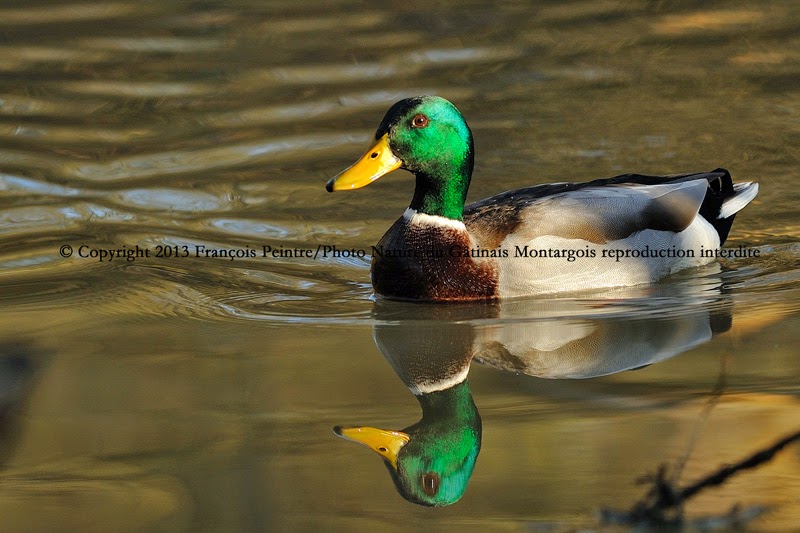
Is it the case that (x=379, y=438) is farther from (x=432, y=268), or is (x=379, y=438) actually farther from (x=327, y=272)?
(x=327, y=272)

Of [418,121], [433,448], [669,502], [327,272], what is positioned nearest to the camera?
[669,502]

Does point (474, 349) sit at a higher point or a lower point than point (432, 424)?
higher

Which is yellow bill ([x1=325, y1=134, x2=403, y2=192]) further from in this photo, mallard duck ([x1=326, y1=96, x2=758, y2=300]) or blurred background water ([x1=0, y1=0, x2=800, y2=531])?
blurred background water ([x1=0, y1=0, x2=800, y2=531])

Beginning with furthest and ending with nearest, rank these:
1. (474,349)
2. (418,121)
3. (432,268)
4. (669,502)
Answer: (432,268) → (418,121) → (474,349) → (669,502)

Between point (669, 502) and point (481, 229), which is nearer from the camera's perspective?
point (669, 502)

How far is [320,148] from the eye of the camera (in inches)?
360

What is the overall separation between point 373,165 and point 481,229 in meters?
0.67

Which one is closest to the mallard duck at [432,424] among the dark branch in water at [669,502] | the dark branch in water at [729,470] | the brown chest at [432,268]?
the brown chest at [432,268]

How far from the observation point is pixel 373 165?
252 inches

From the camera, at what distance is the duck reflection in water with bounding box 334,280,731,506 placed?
426 centimetres

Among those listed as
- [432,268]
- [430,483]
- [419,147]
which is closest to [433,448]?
[430,483]

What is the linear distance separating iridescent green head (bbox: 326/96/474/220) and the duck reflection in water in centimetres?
69

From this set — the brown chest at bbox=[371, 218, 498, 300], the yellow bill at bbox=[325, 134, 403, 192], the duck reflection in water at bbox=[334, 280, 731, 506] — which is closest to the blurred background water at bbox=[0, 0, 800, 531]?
the duck reflection in water at bbox=[334, 280, 731, 506]

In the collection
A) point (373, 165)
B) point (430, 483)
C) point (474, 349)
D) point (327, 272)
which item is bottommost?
point (430, 483)
